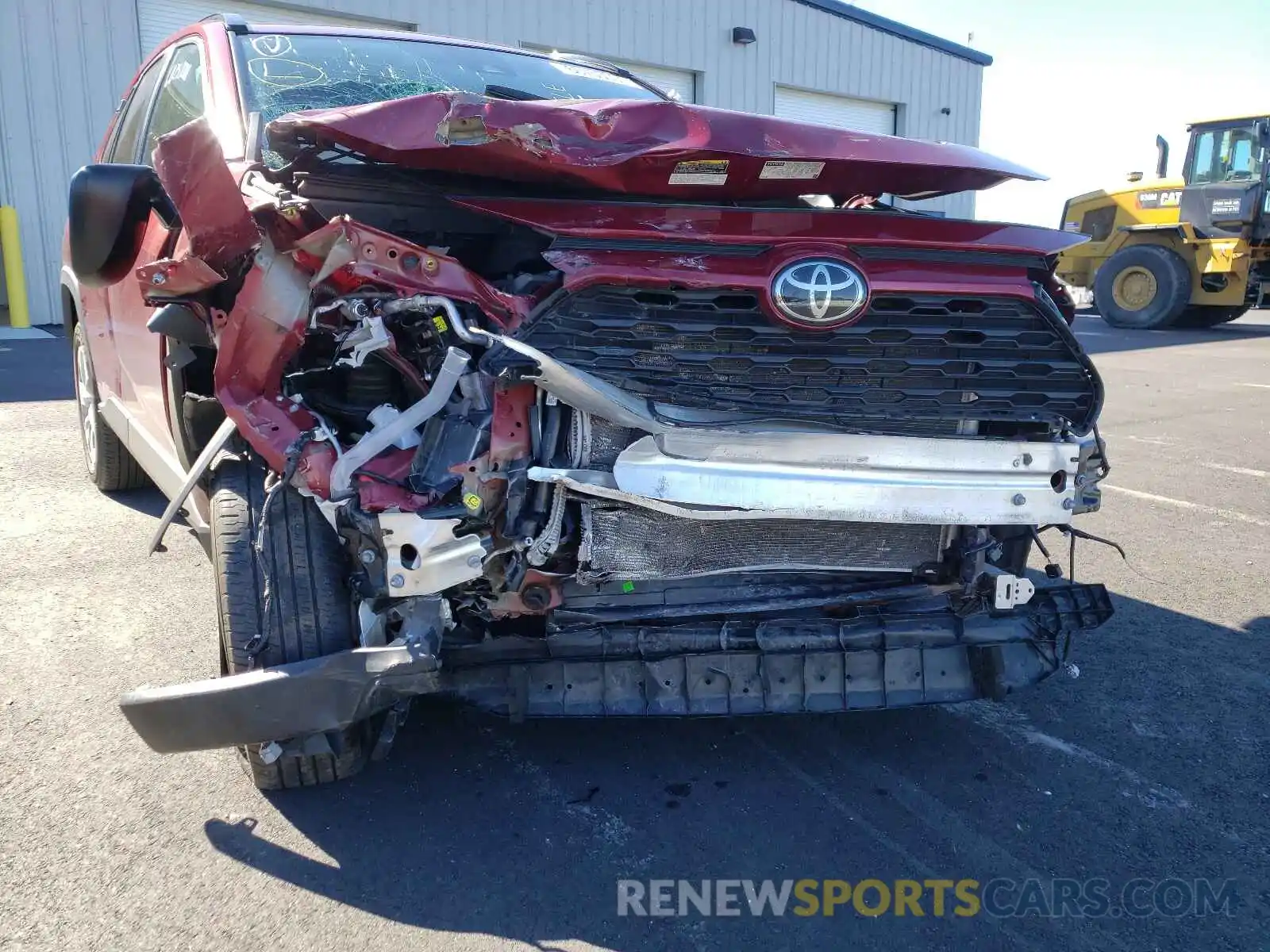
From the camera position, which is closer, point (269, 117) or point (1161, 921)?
point (1161, 921)

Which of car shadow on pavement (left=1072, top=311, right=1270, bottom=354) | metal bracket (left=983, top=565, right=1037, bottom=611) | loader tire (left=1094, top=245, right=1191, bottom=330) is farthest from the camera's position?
loader tire (left=1094, top=245, right=1191, bottom=330)

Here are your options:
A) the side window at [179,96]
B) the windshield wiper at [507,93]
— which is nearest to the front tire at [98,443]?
the side window at [179,96]

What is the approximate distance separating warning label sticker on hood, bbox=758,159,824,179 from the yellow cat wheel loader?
46.5ft

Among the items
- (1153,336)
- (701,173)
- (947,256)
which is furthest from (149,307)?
(1153,336)

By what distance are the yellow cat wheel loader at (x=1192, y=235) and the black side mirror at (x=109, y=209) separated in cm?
1505

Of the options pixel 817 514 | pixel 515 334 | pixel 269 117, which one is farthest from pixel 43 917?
pixel 269 117

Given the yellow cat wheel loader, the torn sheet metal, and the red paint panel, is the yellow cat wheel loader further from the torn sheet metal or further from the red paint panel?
the torn sheet metal

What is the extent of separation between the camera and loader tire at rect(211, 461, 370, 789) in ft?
7.77

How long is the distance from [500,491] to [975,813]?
4.97 feet

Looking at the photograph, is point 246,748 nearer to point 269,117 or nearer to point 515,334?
point 515,334

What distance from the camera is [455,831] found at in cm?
249

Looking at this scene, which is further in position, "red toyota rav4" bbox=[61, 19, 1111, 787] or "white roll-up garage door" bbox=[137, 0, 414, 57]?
"white roll-up garage door" bbox=[137, 0, 414, 57]
